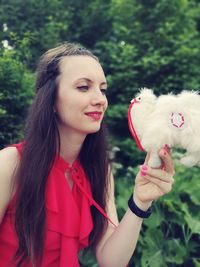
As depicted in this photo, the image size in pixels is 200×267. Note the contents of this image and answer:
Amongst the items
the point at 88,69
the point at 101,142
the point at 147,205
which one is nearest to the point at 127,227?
the point at 147,205

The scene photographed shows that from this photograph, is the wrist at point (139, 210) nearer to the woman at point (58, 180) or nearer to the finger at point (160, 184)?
the woman at point (58, 180)

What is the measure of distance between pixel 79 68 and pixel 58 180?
0.60 meters

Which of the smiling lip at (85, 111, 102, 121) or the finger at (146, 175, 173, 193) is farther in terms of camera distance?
the smiling lip at (85, 111, 102, 121)

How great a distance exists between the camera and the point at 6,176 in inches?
78.4

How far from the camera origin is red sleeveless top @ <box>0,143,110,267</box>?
2061 mm

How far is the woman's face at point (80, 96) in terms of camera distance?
1957 mm

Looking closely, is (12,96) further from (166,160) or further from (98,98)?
(166,160)

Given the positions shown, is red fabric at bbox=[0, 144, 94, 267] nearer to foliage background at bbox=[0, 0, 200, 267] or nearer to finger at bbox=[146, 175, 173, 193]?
finger at bbox=[146, 175, 173, 193]

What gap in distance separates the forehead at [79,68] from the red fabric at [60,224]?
46 cm

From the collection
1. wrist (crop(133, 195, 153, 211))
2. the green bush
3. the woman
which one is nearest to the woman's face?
the woman

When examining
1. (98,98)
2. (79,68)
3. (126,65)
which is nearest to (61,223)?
(98,98)

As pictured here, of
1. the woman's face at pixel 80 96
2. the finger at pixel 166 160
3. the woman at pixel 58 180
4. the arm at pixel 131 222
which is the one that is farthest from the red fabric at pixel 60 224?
the finger at pixel 166 160

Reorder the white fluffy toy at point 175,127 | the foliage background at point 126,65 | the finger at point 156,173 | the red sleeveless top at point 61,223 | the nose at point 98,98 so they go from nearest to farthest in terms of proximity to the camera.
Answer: the white fluffy toy at point 175,127 < the finger at point 156,173 < the nose at point 98,98 < the red sleeveless top at point 61,223 < the foliage background at point 126,65

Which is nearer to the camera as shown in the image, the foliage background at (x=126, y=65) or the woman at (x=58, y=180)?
the woman at (x=58, y=180)
